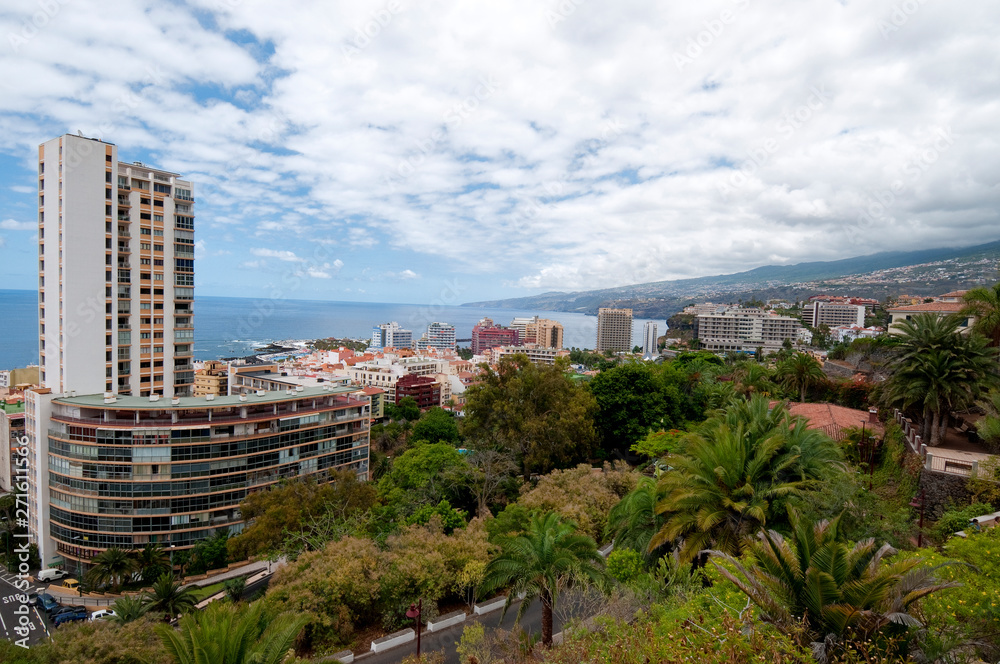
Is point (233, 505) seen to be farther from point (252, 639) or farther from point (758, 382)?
point (758, 382)

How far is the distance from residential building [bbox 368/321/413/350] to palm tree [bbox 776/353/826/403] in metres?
133

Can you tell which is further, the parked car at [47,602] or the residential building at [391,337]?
the residential building at [391,337]

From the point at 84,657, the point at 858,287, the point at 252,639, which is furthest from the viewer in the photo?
the point at 858,287

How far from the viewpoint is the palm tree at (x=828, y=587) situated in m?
5.18

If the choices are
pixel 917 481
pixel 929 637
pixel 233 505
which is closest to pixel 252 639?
pixel 929 637

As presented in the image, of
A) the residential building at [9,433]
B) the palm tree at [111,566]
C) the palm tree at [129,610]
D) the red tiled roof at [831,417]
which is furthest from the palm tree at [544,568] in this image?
the residential building at [9,433]

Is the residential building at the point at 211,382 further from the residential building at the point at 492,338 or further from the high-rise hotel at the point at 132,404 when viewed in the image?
the residential building at the point at 492,338

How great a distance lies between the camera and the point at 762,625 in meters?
5.11

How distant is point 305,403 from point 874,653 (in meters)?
28.4

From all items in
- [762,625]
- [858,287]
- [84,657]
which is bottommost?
[84,657]

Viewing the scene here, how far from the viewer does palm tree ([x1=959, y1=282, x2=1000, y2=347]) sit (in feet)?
51.5

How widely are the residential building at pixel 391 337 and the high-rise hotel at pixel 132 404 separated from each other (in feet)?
376

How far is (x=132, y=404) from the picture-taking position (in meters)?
24.6

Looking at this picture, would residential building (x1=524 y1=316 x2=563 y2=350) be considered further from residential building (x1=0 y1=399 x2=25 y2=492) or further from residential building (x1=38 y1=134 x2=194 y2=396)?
residential building (x1=0 y1=399 x2=25 y2=492)
